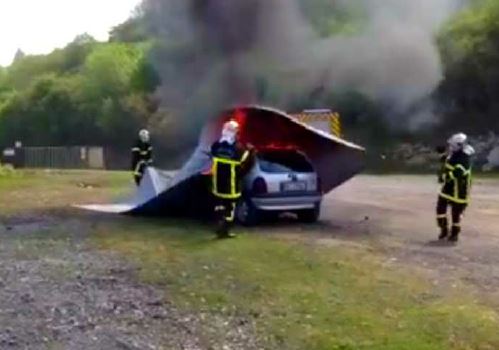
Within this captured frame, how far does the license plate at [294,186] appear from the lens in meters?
15.4

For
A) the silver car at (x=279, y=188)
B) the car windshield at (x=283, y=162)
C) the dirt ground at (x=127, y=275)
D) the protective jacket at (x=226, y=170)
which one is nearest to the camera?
the dirt ground at (x=127, y=275)

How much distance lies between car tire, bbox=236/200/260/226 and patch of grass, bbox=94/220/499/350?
2147 mm

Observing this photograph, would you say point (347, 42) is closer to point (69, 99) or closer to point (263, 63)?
point (263, 63)

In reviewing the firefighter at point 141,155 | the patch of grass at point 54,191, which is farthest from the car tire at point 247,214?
the firefighter at point 141,155

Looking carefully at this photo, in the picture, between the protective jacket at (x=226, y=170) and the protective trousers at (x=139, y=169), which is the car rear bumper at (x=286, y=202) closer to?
the protective jacket at (x=226, y=170)

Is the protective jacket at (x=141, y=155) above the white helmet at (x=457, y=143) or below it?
below

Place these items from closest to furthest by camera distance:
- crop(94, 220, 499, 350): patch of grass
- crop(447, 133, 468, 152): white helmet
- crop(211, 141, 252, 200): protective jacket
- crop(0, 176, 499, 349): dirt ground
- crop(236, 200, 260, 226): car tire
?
crop(0, 176, 499, 349): dirt ground
crop(94, 220, 499, 350): patch of grass
crop(211, 141, 252, 200): protective jacket
crop(447, 133, 468, 152): white helmet
crop(236, 200, 260, 226): car tire

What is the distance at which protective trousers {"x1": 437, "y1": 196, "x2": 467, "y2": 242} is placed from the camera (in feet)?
46.6

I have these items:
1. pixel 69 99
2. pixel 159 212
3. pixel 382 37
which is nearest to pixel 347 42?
pixel 382 37

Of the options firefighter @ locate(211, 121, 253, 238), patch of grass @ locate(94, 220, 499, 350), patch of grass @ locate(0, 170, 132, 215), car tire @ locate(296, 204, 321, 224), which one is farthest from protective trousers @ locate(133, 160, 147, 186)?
patch of grass @ locate(94, 220, 499, 350)

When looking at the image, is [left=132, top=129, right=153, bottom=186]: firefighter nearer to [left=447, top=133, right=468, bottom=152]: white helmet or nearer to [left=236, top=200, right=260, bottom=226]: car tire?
[left=236, top=200, right=260, bottom=226]: car tire

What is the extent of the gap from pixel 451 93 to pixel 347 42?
15.4 metres

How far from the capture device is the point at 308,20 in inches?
794

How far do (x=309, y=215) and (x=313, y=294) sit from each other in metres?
6.65
